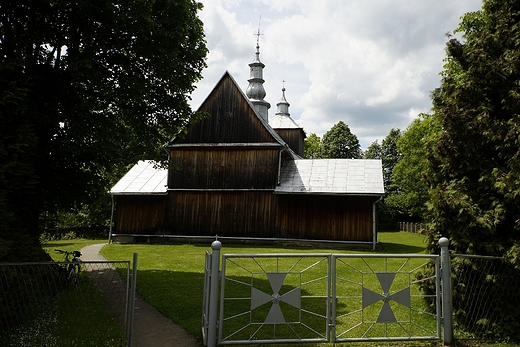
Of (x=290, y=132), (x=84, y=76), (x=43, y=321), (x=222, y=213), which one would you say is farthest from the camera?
(x=290, y=132)

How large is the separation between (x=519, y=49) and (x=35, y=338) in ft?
30.2

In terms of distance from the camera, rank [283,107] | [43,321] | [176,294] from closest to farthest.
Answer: [43,321] → [176,294] → [283,107]

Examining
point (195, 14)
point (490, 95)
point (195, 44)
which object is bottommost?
point (490, 95)

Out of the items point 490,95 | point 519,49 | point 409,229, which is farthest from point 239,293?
point 409,229

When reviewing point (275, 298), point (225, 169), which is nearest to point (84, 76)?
point (275, 298)

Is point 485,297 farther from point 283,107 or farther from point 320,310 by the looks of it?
point 283,107

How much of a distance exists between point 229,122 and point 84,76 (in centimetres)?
1355

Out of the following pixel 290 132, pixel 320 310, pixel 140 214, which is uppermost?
pixel 290 132

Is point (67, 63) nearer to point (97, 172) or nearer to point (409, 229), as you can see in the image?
point (97, 172)

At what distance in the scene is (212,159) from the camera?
75.4 feet

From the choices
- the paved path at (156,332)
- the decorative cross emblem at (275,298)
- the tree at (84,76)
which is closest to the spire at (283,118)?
the tree at (84,76)

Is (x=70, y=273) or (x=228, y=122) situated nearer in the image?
(x=70, y=273)

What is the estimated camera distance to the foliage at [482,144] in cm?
659

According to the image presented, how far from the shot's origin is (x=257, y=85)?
111ft
